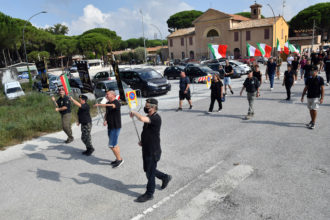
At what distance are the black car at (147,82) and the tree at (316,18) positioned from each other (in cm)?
5618

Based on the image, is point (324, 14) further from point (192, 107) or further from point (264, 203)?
point (264, 203)

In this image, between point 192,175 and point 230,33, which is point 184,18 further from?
point 192,175

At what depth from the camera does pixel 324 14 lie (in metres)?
57.6

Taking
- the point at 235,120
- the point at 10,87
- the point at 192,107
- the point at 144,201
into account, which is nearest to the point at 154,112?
the point at 144,201

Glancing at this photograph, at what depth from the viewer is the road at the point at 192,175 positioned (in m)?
4.08

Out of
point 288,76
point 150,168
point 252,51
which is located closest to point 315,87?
point 288,76

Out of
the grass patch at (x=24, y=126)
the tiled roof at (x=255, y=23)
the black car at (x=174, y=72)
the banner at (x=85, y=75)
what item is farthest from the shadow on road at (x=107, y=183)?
the tiled roof at (x=255, y=23)

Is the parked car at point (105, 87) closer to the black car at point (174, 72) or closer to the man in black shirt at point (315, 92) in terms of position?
the man in black shirt at point (315, 92)

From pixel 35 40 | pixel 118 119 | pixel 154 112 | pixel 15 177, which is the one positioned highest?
pixel 35 40

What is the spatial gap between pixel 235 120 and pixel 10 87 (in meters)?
17.5

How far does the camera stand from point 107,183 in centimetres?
511

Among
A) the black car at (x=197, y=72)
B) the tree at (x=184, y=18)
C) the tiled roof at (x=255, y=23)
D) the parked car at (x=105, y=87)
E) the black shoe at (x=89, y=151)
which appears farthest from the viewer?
the tree at (x=184, y=18)

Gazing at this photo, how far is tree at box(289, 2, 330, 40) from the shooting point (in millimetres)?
57500

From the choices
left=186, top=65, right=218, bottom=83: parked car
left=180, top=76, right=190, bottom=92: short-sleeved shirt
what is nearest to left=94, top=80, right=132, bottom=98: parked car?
left=180, top=76, right=190, bottom=92: short-sleeved shirt
